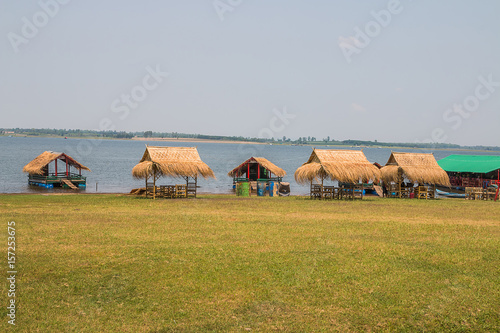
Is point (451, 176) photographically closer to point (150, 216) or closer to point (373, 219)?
point (373, 219)

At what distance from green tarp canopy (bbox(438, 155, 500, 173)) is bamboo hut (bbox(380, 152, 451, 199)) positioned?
51.5 ft

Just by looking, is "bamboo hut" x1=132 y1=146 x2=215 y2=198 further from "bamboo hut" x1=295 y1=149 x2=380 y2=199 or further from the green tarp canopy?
the green tarp canopy

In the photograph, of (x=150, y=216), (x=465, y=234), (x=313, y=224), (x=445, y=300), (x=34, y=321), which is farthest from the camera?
(x=150, y=216)

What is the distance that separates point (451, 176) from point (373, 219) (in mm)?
40221

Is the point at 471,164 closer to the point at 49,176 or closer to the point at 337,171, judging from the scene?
the point at 337,171

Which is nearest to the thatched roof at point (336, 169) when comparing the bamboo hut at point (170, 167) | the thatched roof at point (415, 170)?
the thatched roof at point (415, 170)

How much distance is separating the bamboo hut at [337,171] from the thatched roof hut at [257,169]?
44.7 feet

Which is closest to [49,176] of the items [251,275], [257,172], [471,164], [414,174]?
[257,172]

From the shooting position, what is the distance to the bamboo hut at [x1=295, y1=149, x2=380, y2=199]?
35031mm

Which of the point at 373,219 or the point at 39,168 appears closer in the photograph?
the point at 373,219

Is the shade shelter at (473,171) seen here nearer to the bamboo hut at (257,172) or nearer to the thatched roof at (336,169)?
the bamboo hut at (257,172)

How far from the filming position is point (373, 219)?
2362 centimetres

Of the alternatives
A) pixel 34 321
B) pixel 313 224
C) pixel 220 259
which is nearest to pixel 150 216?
pixel 313 224

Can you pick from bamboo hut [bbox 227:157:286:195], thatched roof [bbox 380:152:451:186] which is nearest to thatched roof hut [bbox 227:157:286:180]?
bamboo hut [bbox 227:157:286:195]
